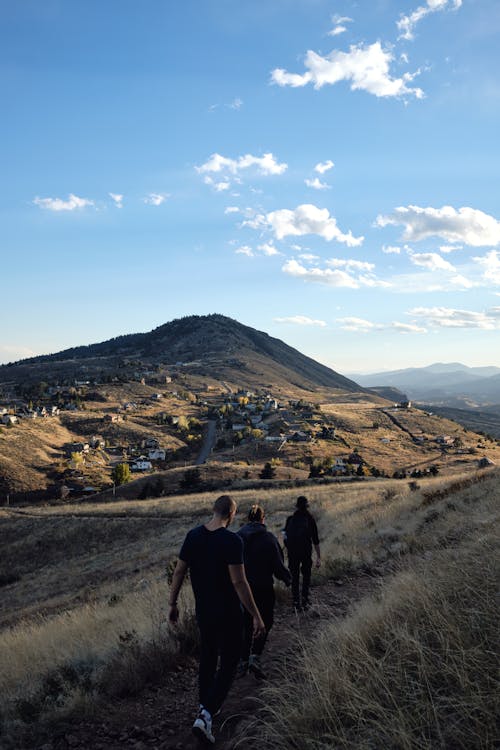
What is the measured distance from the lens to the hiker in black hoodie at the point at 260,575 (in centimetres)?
613

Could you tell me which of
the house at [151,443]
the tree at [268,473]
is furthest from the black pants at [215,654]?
the house at [151,443]

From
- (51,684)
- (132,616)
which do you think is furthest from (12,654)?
(51,684)

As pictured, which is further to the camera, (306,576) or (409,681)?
(306,576)

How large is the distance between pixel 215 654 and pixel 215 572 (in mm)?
856

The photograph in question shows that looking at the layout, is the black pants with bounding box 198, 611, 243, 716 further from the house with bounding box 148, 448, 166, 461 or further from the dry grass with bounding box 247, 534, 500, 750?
the house with bounding box 148, 448, 166, 461

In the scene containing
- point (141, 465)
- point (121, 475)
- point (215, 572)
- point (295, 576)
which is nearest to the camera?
point (215, 572)

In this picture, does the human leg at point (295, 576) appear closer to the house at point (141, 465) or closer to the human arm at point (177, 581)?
the human arm at point (177, 581)

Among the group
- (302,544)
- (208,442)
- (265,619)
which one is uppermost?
(302,544)

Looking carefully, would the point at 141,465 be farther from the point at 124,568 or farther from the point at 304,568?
the point at 304,568

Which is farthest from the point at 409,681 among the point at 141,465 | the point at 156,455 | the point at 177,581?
the point at 156,455

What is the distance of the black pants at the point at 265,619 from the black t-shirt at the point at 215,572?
5.39ft

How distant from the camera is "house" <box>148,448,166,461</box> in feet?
294

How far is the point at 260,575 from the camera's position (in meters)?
6.27

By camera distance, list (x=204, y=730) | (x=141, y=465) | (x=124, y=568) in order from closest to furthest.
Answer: (x=204, y=730), (x=124, y=568), (x=141, y=465)
